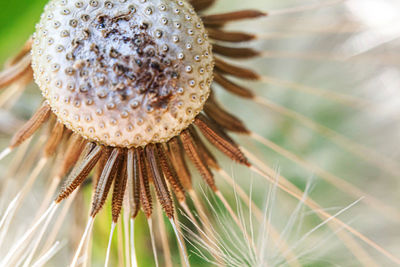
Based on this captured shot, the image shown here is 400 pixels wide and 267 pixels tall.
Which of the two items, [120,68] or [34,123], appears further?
[34,123]

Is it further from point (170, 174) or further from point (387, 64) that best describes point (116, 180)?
point (387, 64)

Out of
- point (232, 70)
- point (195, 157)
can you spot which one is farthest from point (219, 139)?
point (232, 70)

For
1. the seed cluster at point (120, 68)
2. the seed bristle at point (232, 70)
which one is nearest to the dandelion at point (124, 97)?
the seed cluster at point (120, 68)

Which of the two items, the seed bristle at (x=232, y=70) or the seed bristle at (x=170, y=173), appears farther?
the seed bristle at (x=232, y=70)

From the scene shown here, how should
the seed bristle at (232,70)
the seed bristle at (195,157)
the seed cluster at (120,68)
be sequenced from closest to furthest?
the seed cluster at (120,68) → the seed bristle at (195,157) → the seed bristle at (232,70)

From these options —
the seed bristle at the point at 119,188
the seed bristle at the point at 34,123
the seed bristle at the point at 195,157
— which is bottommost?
the seed bristle at the point at 119,188

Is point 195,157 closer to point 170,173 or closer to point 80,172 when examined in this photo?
point 170,173

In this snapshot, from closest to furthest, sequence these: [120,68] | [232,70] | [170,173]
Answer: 1. [120,68]
2. [170,173]
3. [232,70]

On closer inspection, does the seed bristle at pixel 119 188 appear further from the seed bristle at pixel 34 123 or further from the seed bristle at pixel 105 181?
the seed bristle at pixel 34 123

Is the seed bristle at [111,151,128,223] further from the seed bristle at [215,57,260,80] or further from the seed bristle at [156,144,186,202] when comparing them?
the seed bristle at [215,57,260,80]
